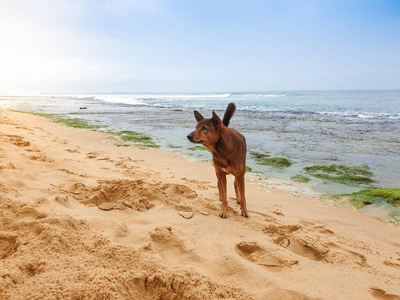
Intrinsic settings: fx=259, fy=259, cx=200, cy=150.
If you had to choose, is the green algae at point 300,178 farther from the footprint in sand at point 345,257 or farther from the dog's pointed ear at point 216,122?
the dog's pointed ear at point 216,122

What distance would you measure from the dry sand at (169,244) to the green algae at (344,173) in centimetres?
180

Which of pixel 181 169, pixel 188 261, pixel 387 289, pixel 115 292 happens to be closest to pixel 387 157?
pixel 181 169

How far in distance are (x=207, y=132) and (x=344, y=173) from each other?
506 cm

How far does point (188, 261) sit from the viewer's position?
2621 millimetres

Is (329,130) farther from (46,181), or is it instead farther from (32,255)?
(32,255)

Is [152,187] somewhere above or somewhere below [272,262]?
above

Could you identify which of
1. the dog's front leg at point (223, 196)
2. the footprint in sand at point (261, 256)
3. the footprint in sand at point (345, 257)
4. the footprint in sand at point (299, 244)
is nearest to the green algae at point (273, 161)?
the dog's front leg at point (223, 196)

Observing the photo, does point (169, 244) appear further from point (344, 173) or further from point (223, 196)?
point (344, 173)

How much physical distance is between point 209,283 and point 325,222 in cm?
281

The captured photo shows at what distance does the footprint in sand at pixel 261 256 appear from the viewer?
2.70 m

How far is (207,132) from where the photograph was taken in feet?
12.0

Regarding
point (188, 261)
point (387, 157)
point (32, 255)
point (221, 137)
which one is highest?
point (221, 137)

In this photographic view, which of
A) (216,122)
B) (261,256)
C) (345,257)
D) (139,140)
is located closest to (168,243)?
(261,256)

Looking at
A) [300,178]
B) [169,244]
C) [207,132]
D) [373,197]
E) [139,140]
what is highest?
[207,132]
